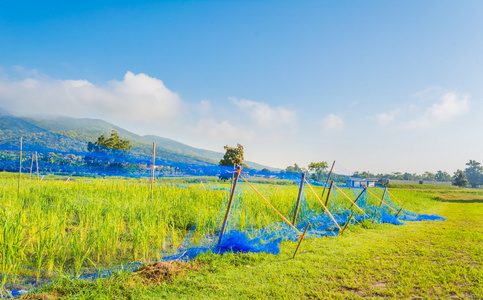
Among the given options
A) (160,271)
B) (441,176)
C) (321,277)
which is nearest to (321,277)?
(321,277)

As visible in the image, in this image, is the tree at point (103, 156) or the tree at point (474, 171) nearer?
the tree at point (103, 156)

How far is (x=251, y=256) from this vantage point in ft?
14.5

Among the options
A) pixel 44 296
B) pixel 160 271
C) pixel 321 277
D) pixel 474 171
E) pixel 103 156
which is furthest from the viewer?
pixel 474 171

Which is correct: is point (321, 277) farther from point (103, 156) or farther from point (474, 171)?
point (474, 171)

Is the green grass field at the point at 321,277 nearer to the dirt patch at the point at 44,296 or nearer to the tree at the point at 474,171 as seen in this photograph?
the dirt patch at the point at 44,296

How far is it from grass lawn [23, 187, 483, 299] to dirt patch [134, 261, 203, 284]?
8cm

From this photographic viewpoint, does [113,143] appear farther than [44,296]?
Yes

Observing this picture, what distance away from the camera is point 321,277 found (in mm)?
3855

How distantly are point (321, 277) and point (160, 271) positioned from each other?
7.53 ft

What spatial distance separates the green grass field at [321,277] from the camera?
3.11 meters

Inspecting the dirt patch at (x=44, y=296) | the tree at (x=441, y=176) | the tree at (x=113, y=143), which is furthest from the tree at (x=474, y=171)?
the dirt patch at (x=44, y=296)

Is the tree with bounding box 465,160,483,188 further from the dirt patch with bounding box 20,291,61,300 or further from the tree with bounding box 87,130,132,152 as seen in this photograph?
the dirt patch with bounding box 20,291,61,300

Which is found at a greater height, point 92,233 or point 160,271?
point 92,233

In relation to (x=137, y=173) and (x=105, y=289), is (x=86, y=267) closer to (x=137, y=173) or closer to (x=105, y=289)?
(x=105, y=289)
